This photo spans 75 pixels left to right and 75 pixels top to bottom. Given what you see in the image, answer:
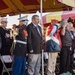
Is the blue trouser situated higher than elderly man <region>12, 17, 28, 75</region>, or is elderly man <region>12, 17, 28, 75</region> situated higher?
elderly man <region>12, 17, 28, 75</region>

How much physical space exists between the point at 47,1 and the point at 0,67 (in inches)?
127

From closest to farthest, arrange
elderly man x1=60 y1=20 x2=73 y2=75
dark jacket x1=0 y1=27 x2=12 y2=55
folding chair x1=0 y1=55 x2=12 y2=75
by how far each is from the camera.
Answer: dark jacket x1=0 y1=27 x2=12 y2=55 → folding chair x1=0 y1=55 x2=12 y2=75 → elderly man x1=60 y1=20 x2=73 y2=75

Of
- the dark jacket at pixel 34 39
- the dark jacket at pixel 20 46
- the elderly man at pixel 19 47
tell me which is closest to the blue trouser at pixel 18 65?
the elderly man at pixel 19 47

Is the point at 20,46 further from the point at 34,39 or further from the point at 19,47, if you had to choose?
the point at 34,39

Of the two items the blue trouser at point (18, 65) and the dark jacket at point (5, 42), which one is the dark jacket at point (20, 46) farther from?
the dark jacket at point (5, 42)

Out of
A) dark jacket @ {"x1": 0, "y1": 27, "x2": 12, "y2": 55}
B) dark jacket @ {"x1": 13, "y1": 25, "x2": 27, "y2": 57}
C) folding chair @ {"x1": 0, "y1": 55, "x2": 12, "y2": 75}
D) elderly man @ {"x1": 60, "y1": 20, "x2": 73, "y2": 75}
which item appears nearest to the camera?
dark jacket @ {"x1": 13, "y1": 25, "x2": 27, "y2": 57}

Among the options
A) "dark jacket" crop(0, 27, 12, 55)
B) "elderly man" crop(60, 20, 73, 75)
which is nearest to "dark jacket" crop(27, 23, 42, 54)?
"dark jacket" crop(0, 27, 12, 55)

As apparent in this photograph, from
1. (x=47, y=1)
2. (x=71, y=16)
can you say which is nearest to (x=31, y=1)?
(x=47, y=1)

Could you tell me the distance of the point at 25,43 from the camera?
22.2 ft

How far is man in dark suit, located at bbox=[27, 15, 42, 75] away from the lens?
22.4 feet

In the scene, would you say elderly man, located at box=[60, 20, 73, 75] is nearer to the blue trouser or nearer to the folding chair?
the blue trouser

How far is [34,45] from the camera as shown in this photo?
6914 mm

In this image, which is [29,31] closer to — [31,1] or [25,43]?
[25,43]

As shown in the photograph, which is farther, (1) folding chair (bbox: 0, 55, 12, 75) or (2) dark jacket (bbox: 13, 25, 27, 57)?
(1) folding chair (bbox: 0, 55, 12, 75)
